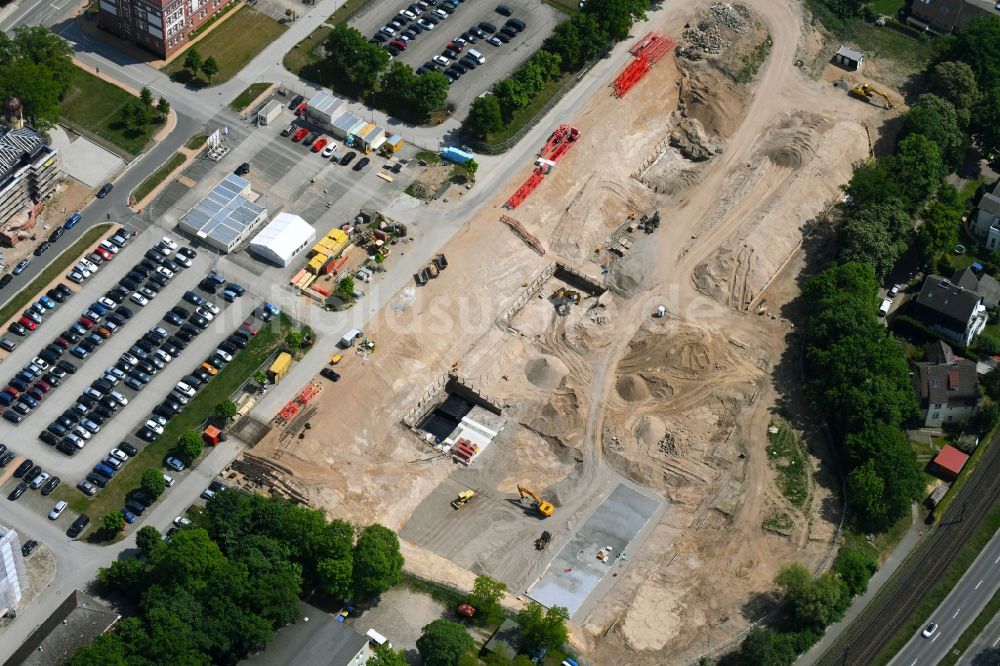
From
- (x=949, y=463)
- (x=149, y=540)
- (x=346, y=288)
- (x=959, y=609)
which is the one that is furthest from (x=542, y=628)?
(x=949, y=463)

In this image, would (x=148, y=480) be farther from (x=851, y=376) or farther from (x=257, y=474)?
(x=851, y=376)

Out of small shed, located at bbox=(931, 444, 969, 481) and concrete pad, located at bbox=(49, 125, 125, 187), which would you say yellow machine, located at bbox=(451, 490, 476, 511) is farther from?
concrete pad, located at bbox=(49, 125, 125, 187)

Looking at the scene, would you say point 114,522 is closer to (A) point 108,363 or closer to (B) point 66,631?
(B) point 66,631

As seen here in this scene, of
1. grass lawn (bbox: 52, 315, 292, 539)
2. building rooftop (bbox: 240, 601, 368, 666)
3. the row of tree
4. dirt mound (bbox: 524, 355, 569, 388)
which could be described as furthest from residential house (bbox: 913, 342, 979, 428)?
grass lawn (bbox: 52, 315, 292, 539)

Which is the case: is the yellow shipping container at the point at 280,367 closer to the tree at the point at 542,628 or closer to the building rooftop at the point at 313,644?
the building rooftop at the point at 313,644

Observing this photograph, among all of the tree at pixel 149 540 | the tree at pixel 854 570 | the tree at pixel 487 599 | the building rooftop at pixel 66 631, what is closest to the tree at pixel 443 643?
the tree at pixel 487 599
